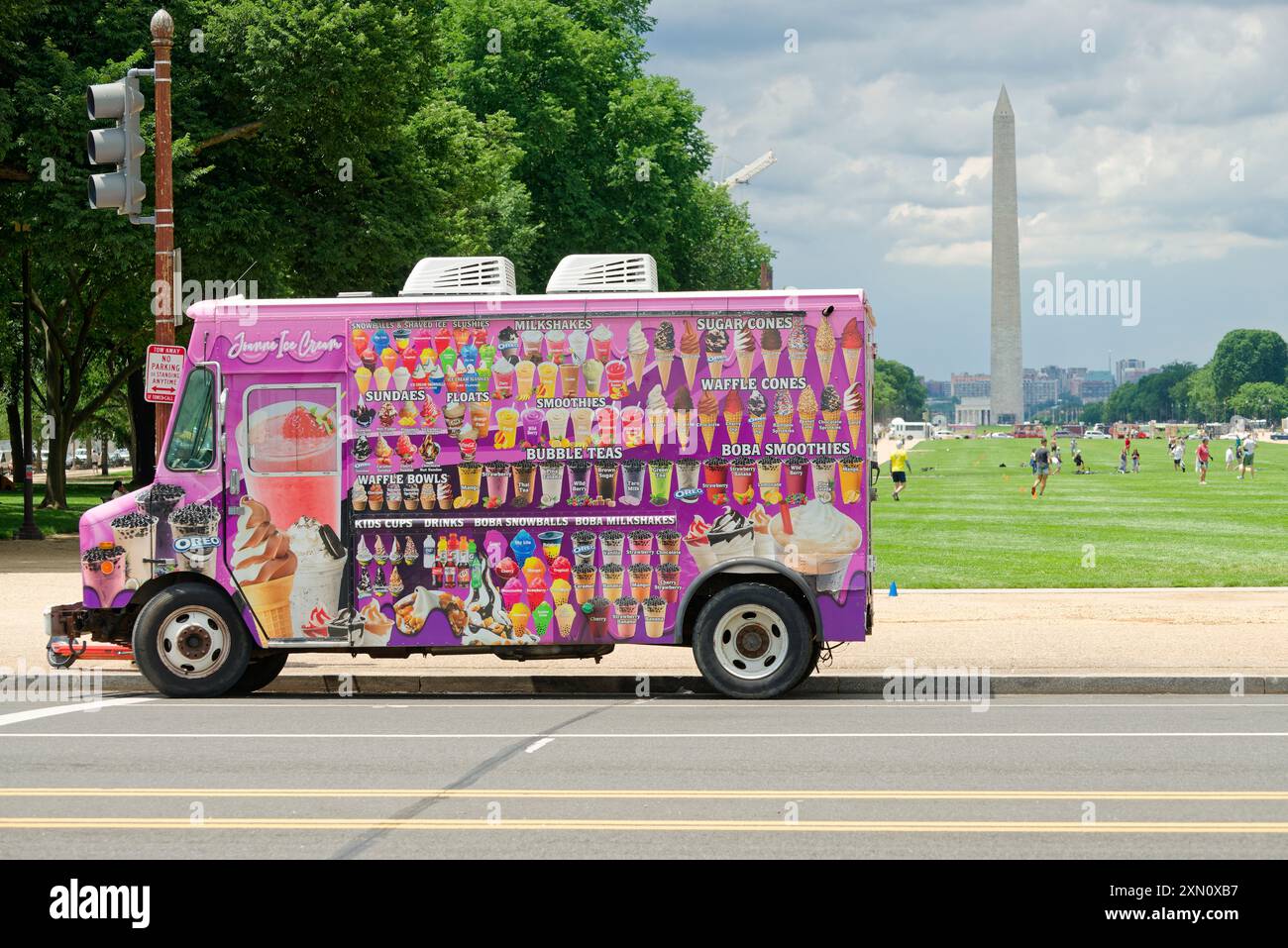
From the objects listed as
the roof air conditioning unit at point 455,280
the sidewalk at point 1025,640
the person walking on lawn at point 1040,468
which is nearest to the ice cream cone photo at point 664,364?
the roof air conditioning unit at point 455,280

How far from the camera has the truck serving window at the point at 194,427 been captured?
45.1 ft

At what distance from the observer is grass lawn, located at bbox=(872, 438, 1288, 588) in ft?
79.5

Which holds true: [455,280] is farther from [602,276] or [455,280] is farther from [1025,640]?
[1025,640]

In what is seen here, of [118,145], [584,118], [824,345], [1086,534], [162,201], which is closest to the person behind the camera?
[824,345]

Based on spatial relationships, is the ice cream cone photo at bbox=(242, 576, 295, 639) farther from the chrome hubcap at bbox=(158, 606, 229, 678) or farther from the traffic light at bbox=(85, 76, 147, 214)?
the traffic light at bbox=(85, 76, 147, 214)

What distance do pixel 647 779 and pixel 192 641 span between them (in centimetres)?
550

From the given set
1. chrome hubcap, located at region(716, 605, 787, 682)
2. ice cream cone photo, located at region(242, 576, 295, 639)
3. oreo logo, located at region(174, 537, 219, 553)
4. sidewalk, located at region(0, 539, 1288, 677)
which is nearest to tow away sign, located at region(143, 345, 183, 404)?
oreo logo, located at region(174, 537, 219, 553)

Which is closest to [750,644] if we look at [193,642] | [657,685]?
[657,685]

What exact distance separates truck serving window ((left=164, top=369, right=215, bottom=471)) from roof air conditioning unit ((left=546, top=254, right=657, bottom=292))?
2.84m

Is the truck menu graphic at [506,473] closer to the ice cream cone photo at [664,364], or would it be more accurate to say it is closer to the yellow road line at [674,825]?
the ice cream cone photo at [664,364]

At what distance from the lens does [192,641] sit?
45.5ft
